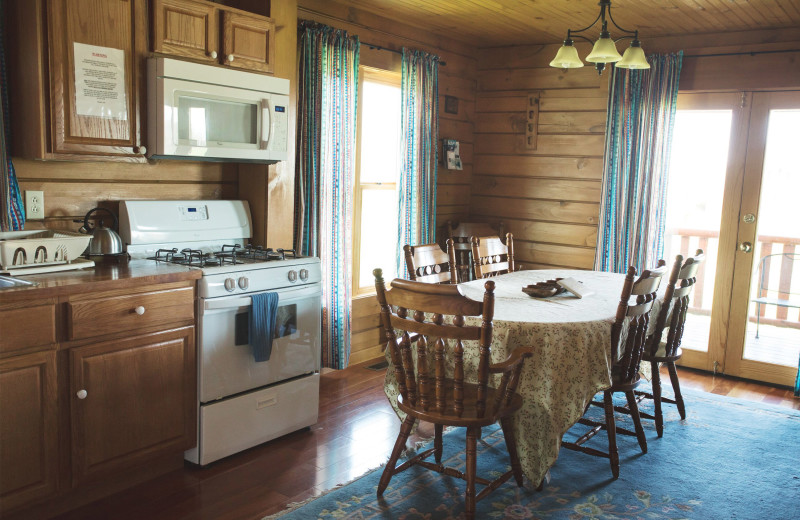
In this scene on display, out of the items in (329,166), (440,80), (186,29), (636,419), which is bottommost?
(636,419)

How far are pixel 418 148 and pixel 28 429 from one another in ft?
10.2

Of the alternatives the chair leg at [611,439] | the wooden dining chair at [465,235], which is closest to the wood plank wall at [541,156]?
the wooden dining chair at [465,235]

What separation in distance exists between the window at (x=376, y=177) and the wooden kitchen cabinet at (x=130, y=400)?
1884 millimetres

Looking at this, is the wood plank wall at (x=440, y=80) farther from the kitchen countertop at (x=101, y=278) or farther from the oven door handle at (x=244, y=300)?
the kitchen countertop at (x=101, y=278)

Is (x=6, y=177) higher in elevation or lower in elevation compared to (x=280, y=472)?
higher

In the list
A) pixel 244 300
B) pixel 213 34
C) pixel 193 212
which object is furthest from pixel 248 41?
pixel 244 300

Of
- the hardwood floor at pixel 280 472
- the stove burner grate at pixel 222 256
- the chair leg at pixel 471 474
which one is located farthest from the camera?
the stove burner grate at pixel 222 256

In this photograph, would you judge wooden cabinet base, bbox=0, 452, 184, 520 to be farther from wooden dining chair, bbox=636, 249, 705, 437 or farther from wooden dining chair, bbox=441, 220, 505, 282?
wooden dining chair, bbox=441, 220, 505, 282

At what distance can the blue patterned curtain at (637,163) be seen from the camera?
456 centimetres

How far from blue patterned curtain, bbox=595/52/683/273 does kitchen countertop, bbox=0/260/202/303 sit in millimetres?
3110

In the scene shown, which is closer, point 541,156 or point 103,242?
point 103,242

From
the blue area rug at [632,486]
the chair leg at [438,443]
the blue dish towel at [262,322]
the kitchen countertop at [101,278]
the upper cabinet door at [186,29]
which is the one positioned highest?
the upper cabinet door at [186,29]

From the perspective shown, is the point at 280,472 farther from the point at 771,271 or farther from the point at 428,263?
the point at 771,271

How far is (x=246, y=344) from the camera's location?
2.98m
